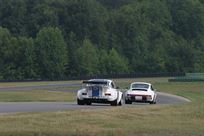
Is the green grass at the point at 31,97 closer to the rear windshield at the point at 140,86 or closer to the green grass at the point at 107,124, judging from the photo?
the rear windshield at the point at 140,86

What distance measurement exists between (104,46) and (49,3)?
12.0m

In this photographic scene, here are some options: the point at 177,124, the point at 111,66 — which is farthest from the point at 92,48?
the point at 177,124

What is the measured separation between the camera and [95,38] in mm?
118500

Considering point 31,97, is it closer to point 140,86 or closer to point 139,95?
point 140,86

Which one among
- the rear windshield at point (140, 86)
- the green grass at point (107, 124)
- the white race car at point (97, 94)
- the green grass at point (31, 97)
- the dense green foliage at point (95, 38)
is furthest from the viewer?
the dense green foliage at point (95, 38)

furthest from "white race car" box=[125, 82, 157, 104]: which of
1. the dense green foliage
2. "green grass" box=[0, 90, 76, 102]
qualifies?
the dense green foliage

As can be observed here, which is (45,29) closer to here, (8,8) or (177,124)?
(8,8)

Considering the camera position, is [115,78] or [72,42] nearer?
[115,78]

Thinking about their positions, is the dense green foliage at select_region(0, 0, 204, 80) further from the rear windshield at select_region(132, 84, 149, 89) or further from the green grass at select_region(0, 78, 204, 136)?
the green grass at select_region(0, 78, 204, 136)

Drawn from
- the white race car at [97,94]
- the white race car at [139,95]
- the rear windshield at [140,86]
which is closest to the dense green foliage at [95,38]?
the rear windshield at [140,86]

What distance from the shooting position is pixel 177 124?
1956 centimetres

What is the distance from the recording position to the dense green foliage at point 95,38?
105500 millimetres

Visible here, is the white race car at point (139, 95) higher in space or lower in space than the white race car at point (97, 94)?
lower

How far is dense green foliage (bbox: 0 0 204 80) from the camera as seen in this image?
10550 centimetres
